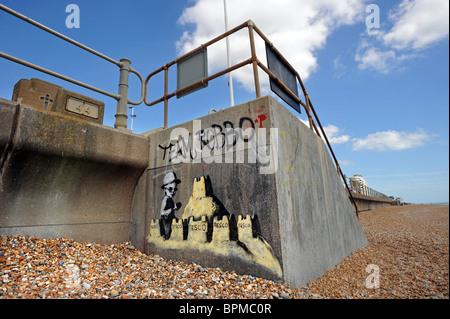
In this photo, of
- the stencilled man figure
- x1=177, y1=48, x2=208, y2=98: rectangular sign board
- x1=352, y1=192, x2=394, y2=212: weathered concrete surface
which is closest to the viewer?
the stencilled man figure

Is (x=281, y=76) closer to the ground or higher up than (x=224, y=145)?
higher up

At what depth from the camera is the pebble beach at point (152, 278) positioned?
2.67 meters

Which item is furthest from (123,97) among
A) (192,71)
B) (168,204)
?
(168,204)

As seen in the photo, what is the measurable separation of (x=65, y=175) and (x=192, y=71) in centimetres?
287

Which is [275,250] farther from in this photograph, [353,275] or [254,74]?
[254,74]

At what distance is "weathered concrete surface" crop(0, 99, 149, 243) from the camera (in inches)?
127

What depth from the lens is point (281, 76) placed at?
14.8ft

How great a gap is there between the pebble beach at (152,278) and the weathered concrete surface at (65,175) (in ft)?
0.92

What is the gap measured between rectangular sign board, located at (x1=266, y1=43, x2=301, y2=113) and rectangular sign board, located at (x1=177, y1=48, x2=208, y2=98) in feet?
3.87

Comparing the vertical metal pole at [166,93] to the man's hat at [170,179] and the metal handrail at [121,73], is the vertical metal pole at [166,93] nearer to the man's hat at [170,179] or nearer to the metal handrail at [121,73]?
the metal handrail at [121,73]

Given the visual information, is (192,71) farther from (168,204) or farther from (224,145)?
(168,204)
